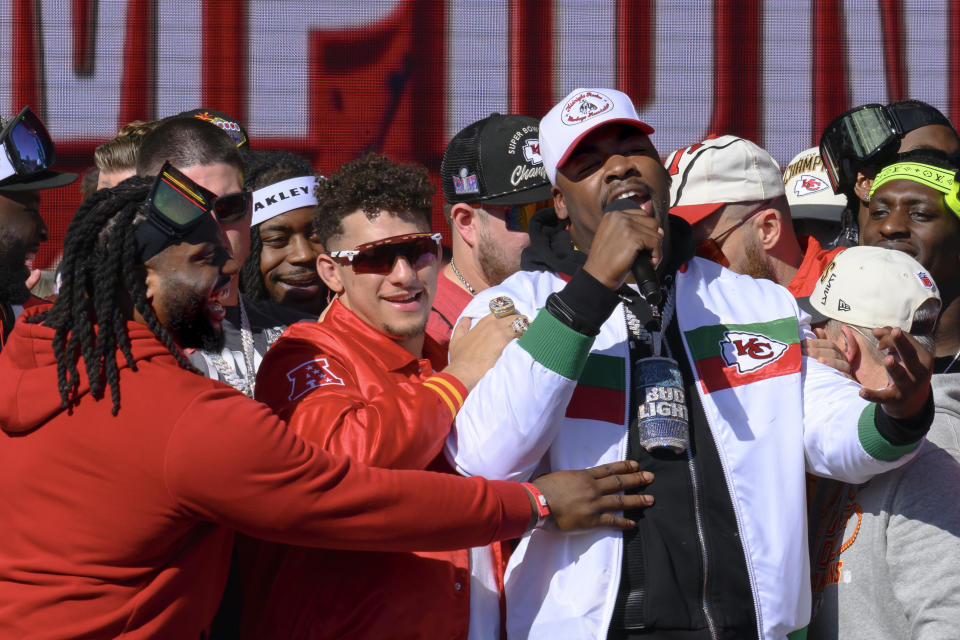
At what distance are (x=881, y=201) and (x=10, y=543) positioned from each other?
264 cm

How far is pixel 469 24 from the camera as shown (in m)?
5.66

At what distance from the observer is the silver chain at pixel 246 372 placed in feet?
10.5

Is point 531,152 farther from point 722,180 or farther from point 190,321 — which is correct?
point 190,321

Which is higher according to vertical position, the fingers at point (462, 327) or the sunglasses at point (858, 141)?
the sunglasses at point (858, 141)

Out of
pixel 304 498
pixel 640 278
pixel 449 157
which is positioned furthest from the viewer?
pixel 449 157

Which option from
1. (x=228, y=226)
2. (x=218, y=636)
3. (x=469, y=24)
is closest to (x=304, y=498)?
(x=218, y=636)

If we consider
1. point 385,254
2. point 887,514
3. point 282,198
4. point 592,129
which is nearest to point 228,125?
point 282,198

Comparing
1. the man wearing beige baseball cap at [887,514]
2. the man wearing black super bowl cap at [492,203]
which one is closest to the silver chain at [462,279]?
the man wearing black super bowl cap at [492,203]

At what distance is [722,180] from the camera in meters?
3.82

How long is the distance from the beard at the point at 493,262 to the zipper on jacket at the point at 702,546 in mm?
1555

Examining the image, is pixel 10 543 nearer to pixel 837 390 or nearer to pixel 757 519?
pixel 757 519

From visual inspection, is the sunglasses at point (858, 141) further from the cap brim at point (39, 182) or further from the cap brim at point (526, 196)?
the cap brim at point (39, 182)

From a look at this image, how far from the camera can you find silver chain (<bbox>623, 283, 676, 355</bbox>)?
8.32ft

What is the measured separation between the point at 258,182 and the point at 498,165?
91 centimetres
